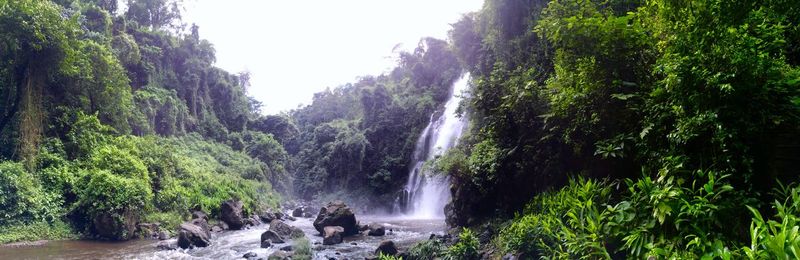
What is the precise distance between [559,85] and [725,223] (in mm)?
3156

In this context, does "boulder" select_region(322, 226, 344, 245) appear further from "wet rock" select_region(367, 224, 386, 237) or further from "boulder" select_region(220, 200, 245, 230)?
"boulder" select_region(220, 200, 245, 230)

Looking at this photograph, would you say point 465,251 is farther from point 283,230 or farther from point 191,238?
point 191,238

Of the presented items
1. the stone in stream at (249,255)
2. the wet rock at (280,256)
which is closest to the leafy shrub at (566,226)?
the wet rock at (280,256)

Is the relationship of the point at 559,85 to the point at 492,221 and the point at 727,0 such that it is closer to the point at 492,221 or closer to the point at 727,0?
the point at 727,0

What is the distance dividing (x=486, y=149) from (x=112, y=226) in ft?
38.8

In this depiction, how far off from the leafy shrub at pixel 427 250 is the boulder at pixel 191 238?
290 inches

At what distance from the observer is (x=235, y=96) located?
41594 mm

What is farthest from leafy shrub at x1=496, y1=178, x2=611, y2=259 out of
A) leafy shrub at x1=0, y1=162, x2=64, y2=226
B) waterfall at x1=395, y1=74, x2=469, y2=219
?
leafy shrub at x1=0, y1=162, x2=64, y2=226

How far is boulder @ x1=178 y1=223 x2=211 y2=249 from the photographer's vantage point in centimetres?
1310

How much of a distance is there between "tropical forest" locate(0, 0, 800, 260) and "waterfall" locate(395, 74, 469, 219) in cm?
17

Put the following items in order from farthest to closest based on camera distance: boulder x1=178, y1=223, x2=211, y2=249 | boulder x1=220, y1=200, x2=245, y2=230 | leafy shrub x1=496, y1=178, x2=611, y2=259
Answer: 1. boulder x1=220, y1=200, x2=245, y2=230
2. boulder x1=178, y1=223, x2=211, y2=249
3. leafy shrub x1=496, y1=178, x2=611, y2=259

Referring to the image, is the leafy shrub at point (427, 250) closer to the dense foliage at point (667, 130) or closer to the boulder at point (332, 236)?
the dense foliage at point (667, 130)

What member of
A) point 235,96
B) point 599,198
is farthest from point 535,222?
point 235,96

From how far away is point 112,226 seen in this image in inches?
547
